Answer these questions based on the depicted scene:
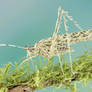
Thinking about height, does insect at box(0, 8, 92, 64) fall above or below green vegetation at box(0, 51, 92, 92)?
above

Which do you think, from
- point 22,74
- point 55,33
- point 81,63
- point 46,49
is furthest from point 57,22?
point 22,74

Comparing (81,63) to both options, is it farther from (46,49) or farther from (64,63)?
(46,49)

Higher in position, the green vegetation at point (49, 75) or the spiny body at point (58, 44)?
the spiny body at point (58, 44)

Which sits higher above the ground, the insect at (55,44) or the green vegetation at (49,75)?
the insect at (55,44)
